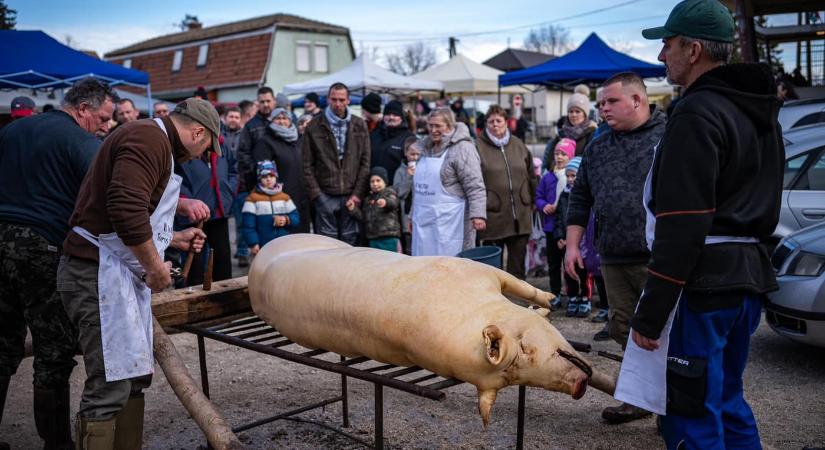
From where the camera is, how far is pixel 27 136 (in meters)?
3.81

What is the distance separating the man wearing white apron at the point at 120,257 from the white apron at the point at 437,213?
3.22m

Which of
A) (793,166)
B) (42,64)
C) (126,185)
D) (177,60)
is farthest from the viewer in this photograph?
(177,60)

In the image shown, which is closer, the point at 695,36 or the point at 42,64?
the point at 695,36

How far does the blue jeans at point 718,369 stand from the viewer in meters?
2.57

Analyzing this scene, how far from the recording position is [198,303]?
3865mm

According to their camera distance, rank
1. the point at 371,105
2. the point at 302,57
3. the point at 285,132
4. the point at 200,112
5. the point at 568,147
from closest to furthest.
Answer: the point at 200,112, the point at 568,147, the point at 285,132, the point at 371,105, the point at 302,57

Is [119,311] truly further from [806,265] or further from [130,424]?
[806,265]

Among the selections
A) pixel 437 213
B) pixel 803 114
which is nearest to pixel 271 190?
pixel 437 213

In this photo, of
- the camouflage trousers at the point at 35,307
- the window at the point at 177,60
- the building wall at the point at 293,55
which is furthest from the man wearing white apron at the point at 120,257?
the window at the point at 177,60

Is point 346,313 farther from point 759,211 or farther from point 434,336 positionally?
point 759,211

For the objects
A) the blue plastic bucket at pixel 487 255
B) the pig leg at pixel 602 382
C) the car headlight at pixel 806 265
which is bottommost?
the pig leg at pixel 602 382

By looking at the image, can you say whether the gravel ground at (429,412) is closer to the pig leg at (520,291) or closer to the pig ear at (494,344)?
the pig leg at (520,291)

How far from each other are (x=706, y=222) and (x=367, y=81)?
1361 cm

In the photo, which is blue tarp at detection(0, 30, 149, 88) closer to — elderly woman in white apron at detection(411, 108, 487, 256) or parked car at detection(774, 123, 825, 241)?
elderly woman in white apron at detection(411, 108, 487, 256)
